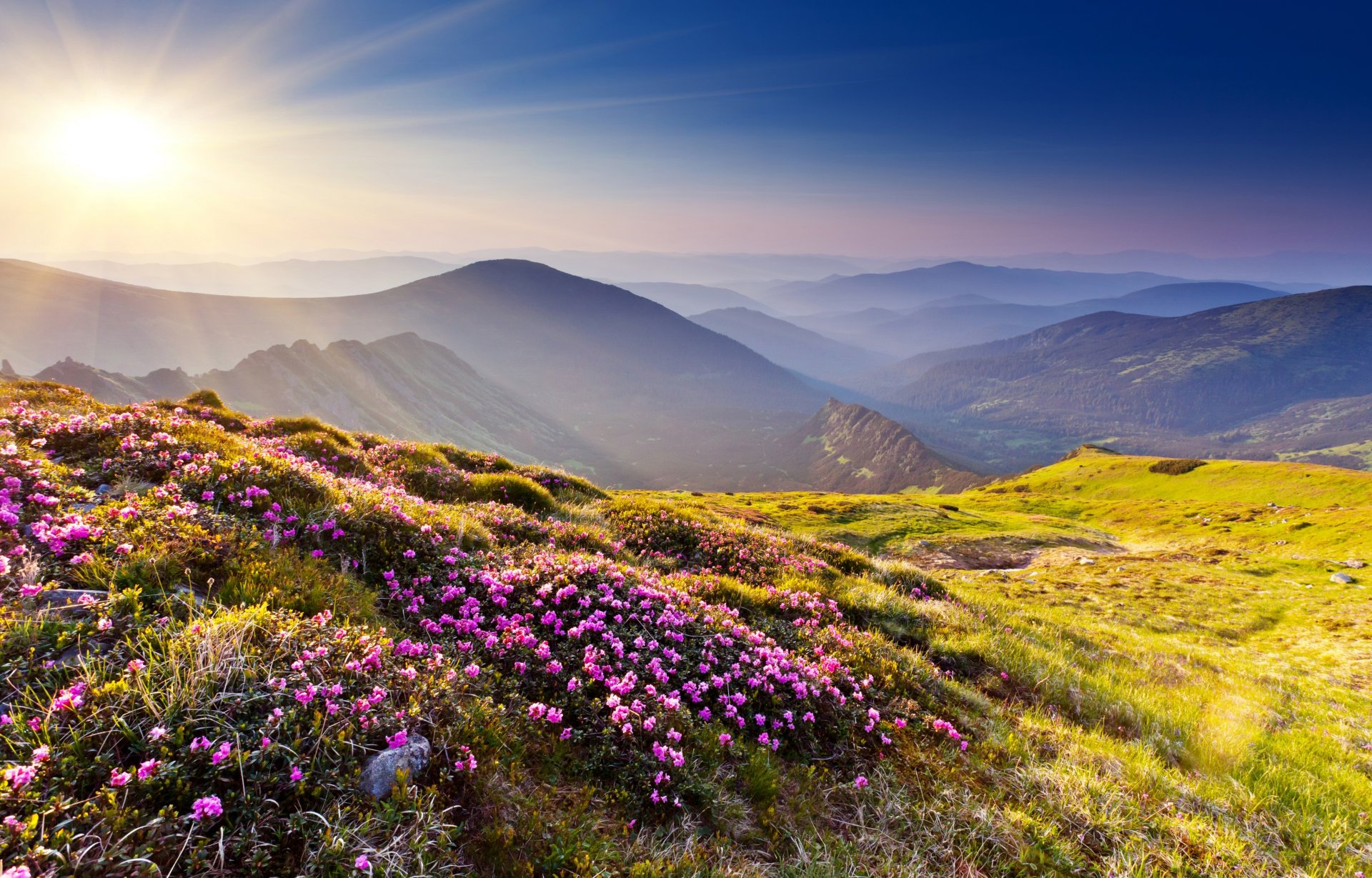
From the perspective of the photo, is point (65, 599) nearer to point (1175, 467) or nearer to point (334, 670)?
point (334, 670)

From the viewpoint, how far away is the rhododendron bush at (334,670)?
296 cm

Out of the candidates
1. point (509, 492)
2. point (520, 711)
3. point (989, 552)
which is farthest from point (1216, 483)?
point (520, 711)

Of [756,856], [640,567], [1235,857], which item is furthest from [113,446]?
[1235,857]

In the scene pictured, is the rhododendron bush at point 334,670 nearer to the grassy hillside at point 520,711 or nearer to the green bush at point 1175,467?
the grassy hillside at point 520,711

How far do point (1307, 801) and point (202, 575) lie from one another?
12.7 metres

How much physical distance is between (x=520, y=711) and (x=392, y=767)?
53.2 inches

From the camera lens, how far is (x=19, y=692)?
123 inches

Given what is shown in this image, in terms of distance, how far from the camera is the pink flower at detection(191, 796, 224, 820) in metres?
2.75

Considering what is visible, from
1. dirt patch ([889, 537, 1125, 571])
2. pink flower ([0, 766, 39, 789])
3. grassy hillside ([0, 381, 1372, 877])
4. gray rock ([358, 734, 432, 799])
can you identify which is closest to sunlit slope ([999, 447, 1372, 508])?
dirt patch ([889, 537, 1125, 571])

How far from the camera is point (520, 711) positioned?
479cm

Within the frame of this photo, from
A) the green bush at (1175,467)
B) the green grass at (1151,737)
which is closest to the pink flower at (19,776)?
the green grass at (1151,737)

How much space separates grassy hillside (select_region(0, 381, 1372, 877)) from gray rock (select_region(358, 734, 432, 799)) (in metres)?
0.02

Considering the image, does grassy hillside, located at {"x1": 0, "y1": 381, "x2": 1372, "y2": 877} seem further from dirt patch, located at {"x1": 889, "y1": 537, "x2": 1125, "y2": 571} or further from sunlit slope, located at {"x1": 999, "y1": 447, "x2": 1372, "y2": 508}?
sunlit slope, located at {"x1": 999, "y1": 447, "x2": 1372, "y2": 508}

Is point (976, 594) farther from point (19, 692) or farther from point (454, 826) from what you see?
point (19, 692)
